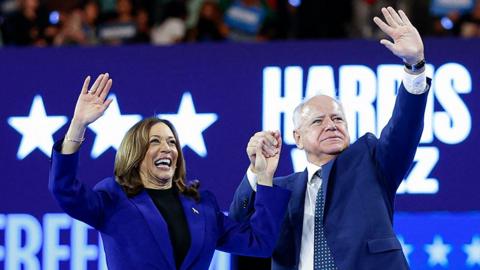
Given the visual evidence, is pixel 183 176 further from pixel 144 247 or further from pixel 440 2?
pixel 440 2

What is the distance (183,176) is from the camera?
441cm

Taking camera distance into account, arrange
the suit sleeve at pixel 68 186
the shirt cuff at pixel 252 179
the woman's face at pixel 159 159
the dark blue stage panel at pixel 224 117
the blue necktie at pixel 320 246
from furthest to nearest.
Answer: the dark blue stage panel at pixel 224 117
the shirt cuff at pixel 252 179
the woman's face at pixel 159 159
the blue necktie at pixel 320 246
the suit sleeve at pixel 68 186

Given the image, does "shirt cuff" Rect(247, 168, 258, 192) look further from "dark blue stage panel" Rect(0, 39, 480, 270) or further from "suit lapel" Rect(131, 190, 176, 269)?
"dark blue stage panel" Rect(0, 39, 480, 270)

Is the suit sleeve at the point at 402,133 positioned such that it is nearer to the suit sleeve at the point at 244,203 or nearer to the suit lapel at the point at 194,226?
the suit sleeve at the point at 244,203

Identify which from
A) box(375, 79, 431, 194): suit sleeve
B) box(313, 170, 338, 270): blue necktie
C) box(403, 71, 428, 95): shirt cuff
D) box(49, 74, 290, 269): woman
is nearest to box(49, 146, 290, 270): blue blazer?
box(49, 74, 290, 269): woman

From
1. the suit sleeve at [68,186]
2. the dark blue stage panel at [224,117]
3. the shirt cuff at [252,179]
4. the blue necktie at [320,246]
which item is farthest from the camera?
the dark blue stage panel at [224,117]

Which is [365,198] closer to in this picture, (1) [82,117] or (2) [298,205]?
(2) [298,205]

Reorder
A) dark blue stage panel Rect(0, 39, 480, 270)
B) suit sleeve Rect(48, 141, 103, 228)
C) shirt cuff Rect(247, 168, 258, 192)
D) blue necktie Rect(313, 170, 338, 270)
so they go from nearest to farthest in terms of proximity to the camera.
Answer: suit sleeve Rect(48, 141, 103, 228) → blue necktie Rect(313, 170, 338, 270) → shirt cuff Rect(247, 168, 258, 192) → dark blue stage panel Rect(0, 39, 480, 270)

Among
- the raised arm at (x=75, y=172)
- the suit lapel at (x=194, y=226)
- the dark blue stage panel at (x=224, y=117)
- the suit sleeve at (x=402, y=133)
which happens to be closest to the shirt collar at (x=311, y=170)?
the suit sleeve at (x=402, y=133)

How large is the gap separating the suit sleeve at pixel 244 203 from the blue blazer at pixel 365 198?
0.47 ft

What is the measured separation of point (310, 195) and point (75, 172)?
81cm

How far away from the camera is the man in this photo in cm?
411

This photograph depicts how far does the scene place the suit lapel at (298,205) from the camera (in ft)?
14.1

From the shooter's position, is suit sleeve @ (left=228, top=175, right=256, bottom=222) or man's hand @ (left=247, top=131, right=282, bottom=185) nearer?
man's hand @ (left=247, top=131, right=282, bottom=185)
